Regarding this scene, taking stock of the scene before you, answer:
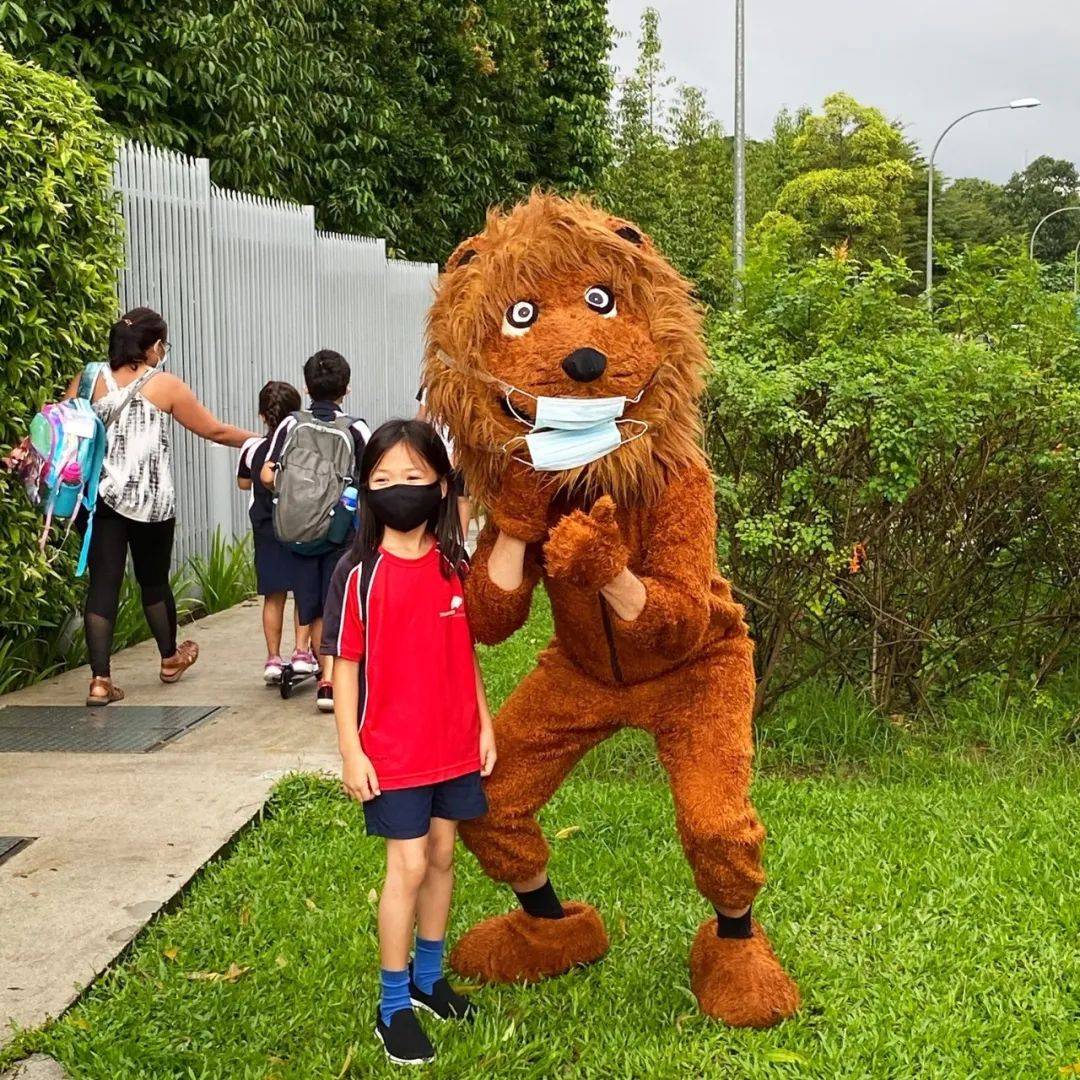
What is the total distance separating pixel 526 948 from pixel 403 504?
128 centimetres

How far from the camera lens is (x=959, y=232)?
6319 centimetres

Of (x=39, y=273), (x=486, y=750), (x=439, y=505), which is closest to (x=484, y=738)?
(x=486, y=750)

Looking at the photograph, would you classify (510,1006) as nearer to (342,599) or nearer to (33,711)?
(342,599)

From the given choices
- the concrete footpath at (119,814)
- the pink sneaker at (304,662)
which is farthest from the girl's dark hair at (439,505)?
the pink sneaker at (304,662)

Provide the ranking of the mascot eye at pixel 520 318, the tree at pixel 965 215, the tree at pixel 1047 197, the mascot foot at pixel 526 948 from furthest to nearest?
the tree at pixel 1047 197, the tree at pixel 965 215, the mascot foot at pixel 526 948, the mascot eye at pixel 520 318

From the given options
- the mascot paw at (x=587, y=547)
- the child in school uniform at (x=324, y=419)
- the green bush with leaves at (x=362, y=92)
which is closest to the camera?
the mascot paw at (x=587, y=547)

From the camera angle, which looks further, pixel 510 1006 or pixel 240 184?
pixel 240 184

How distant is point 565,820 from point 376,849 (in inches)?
27.1

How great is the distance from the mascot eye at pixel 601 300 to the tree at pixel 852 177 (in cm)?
4560

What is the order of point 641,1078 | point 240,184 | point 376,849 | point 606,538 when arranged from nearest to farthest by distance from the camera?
point 606,538, point 641,1078, point 376,849, point 240,184

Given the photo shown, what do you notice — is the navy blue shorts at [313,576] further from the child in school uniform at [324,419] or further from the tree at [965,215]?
the tree at [965,215]

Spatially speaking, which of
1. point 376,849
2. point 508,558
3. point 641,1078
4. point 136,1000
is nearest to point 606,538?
point 508,558

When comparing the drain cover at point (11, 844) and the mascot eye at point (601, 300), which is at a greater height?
the mascot eye at point (601, 300)

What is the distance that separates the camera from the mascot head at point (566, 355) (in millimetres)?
2779
